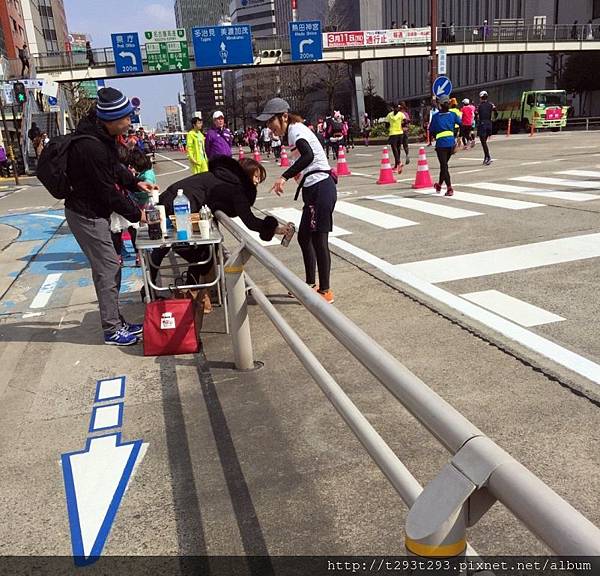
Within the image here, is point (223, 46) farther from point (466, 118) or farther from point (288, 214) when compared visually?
point (288, 214)

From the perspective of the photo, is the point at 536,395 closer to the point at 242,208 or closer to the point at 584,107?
the point at 242,208

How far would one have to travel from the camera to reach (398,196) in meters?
11.6

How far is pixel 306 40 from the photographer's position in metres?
38.1

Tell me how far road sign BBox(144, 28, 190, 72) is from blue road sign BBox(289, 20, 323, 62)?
7160 mm

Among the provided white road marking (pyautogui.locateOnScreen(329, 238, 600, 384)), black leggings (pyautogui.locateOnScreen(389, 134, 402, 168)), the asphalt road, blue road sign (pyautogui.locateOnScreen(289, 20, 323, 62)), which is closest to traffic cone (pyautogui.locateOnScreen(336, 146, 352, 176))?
black leggings (pyautogui.locateOnScreen(389, 134, 402, 168))

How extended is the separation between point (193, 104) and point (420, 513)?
206031mm

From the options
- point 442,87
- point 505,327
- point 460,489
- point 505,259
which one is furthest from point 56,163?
point 442,87

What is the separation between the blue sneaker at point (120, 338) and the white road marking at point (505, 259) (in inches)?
117

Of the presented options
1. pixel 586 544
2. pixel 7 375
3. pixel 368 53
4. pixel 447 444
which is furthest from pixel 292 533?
pixel 368 53

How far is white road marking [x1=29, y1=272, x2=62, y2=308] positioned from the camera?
20.4 feet

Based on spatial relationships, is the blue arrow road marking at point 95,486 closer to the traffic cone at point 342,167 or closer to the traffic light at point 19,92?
Answer: the traffic cone at point 342,167

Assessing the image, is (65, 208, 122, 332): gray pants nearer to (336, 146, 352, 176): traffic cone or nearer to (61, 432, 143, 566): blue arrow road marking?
(61, 432, 143, 566): blue arrow road marking

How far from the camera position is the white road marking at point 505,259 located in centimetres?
593

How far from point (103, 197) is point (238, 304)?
4.80 feet
